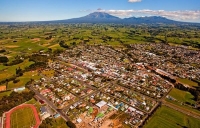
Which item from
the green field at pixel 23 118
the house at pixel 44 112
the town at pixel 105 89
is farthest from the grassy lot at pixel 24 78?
the house at pixel 44 112

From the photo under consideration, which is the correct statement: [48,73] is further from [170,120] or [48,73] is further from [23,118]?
[170,120]

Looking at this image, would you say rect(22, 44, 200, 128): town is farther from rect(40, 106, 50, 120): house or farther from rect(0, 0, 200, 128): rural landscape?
rect(40, 106, 50, 120): house

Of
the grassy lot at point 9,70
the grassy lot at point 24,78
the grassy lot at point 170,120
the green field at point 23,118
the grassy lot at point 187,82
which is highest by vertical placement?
the grassy lot at point 9,70

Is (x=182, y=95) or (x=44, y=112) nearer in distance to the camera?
(x=44, y=112)

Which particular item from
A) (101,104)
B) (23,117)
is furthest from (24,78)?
(101,104)

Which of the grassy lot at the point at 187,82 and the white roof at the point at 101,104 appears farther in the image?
the grassy lot at the point at 187,82

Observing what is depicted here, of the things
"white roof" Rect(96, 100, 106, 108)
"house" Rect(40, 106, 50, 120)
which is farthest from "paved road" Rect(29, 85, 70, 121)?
"white roof" Rect(96, 100, 106, 108)

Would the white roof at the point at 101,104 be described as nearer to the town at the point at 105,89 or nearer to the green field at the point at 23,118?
the town at the point at 105,89
